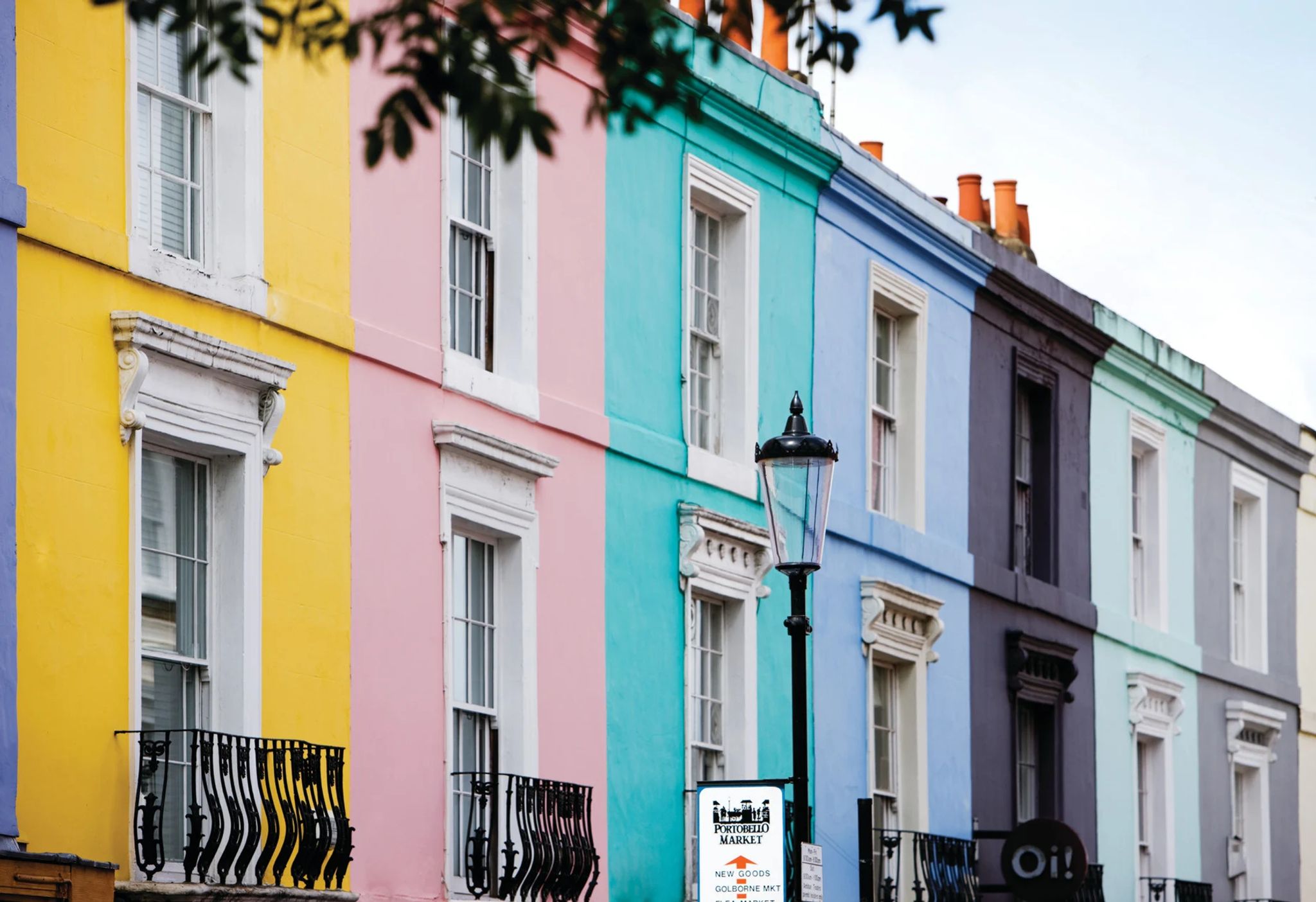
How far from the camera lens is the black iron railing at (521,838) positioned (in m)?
13.8

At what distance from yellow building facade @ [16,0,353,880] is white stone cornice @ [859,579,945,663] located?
6034mm

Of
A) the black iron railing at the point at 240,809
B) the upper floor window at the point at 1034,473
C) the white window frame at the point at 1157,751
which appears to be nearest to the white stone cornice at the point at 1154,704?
the white window frame at the point at 1157,751

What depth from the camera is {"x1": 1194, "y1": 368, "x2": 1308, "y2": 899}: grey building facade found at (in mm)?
24719

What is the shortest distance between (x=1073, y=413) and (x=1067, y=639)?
2045 mm

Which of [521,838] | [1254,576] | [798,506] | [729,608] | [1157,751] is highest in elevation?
[1254,576]

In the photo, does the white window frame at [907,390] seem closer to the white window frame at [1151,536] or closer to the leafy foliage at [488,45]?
the white window frame at [1151,536]

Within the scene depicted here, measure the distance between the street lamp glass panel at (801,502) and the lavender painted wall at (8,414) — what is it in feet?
11.7

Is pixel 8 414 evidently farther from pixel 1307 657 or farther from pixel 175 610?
pixel 1307 657

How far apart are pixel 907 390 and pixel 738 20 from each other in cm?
1291

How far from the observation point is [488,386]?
14453mm

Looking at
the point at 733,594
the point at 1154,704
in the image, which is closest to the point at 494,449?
the point at 733,594

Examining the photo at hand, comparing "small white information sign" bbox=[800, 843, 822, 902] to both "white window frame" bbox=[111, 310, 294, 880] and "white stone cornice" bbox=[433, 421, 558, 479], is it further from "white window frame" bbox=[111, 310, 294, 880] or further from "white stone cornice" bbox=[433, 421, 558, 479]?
"white stone cornice" bbox=[433, 421, 558, 479]

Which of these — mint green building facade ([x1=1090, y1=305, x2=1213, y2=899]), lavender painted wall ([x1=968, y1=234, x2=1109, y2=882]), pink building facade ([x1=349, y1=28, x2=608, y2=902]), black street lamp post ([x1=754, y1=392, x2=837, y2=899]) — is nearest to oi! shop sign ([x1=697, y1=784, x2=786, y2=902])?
black street lamp post ([x1=754, y1=392, x2=837, y2=899])

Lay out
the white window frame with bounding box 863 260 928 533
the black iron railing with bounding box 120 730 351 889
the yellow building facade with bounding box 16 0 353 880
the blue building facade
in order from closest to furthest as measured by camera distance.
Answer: the yellow building facade with bounding box 16 0 353 880 < the black iron railing with bounding box 120 730 351 889 < the blue building facade < the white window frame with bounding box 863 260 928 533
